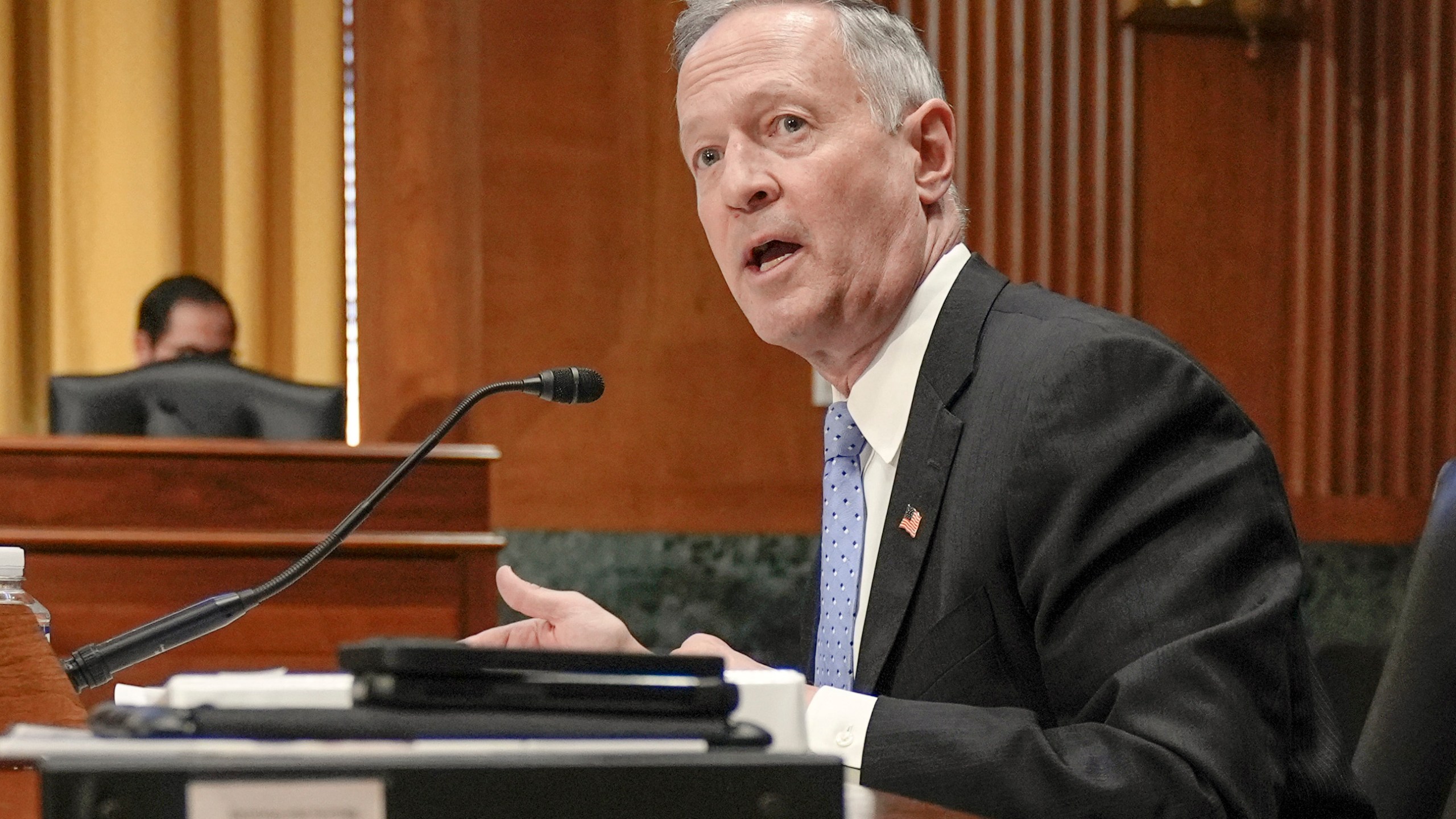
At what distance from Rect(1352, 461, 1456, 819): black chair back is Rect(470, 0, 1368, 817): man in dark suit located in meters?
0.10

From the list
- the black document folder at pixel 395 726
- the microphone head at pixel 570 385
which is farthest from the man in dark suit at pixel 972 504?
the black document folder at pixel 395 726

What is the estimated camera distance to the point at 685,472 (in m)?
4.63

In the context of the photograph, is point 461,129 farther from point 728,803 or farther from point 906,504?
point 728,803

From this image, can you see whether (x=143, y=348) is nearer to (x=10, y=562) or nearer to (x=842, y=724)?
(x=10, y=562)

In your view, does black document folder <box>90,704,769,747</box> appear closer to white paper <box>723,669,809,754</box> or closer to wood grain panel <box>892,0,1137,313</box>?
white paper <box>723,669,809,754</box>

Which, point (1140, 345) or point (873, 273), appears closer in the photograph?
point (1140, 345)

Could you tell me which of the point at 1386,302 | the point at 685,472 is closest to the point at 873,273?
the point at 685,472

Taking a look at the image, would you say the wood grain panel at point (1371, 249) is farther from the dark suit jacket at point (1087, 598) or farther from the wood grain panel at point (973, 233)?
the dark suit jacket at point (1087, 598)

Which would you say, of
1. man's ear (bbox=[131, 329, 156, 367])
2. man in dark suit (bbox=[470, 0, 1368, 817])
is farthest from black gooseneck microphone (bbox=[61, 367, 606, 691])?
man's ear (bbox=[131, 329, 156, 367])

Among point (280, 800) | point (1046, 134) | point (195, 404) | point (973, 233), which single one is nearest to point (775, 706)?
Answer: point (280, 800)

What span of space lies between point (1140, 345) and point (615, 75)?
11.5 ft

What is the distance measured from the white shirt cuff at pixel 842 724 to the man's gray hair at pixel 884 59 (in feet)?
2.67

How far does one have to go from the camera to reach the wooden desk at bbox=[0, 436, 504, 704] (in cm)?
275

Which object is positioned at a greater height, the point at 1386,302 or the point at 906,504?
the point at 1386,302
